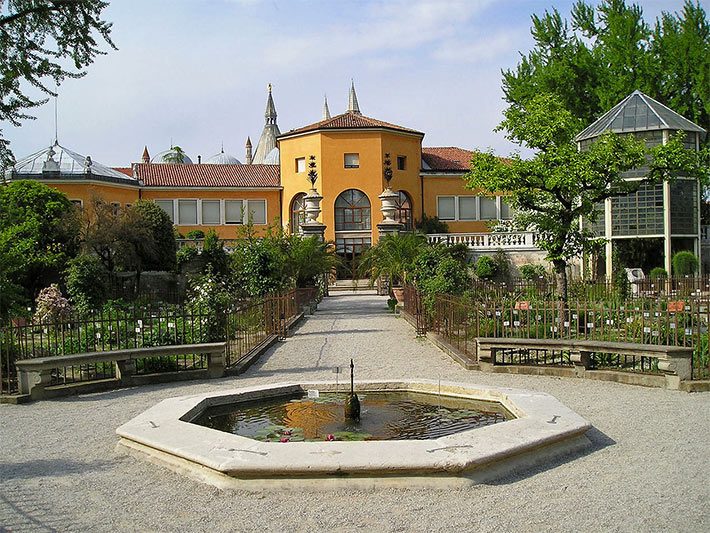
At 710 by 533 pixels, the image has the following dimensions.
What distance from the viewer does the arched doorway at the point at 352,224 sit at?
4566cm

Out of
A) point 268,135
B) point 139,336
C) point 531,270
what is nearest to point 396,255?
point 531,270

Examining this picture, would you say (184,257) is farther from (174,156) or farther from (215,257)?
(174,156)

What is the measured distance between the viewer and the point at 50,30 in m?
9.56

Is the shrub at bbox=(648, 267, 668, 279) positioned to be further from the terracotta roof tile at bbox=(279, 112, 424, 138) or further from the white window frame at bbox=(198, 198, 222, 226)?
the white window frame at bbox=(198, 198, 222, 226)

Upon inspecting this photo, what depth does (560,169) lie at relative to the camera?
1716 cm

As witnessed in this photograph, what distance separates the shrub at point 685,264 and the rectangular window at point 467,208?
1825cm

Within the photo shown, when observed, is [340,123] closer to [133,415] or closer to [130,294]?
[130,294]

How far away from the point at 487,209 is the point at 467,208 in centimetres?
133

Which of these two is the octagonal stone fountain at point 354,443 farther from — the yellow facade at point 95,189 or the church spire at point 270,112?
the church spire at point 270,112

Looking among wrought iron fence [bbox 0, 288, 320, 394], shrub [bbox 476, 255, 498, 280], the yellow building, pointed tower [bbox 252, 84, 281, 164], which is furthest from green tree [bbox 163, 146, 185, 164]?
wrought iron fence [bbox 0, 288, 320, 394]

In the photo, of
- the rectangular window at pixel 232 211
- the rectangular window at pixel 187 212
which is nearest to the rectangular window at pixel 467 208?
the rectangular window at pixel 232 211

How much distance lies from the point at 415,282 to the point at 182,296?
43.8 feet

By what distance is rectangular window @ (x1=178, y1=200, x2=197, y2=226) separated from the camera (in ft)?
159

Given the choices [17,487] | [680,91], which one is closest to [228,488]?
[17,487]
